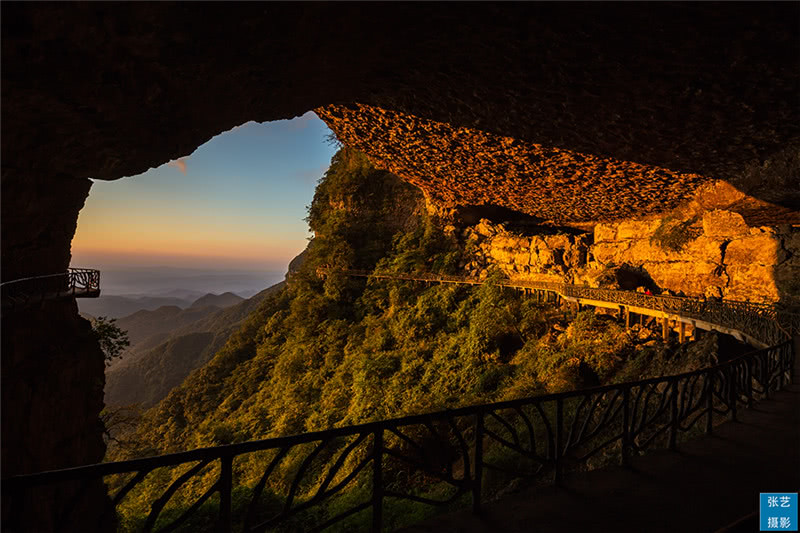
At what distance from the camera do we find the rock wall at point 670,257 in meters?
11.8

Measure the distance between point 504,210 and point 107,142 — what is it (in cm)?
1932

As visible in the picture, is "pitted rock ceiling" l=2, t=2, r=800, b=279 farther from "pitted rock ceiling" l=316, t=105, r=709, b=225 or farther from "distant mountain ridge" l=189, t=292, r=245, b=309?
"distant mountain ridge" l=189, t=292, r=245, b=309

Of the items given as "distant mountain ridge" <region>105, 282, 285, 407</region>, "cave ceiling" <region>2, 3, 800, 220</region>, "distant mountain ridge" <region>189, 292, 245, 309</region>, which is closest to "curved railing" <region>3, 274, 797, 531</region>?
"cave ceiling" <region>2, 3, 800, 220</region>

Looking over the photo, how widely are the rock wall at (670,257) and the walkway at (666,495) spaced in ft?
32.8

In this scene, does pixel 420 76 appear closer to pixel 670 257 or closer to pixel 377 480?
pixel 377 480

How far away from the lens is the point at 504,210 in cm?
2105

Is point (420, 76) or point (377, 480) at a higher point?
point (420, 76)

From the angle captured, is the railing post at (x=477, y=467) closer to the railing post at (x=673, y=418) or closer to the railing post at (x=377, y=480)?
the railing post at (x=377, y=480)

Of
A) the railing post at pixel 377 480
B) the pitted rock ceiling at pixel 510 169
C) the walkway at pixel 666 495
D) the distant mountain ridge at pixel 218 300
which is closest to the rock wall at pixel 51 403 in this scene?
the railing post at pixel 377 480

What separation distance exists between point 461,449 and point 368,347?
47.3 ft

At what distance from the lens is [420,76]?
714 centimetres

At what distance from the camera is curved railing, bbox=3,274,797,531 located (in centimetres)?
227

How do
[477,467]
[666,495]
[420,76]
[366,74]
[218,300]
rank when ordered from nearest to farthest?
[477,467] → [666,495] → [366,74] → [420,76] → [218,300]

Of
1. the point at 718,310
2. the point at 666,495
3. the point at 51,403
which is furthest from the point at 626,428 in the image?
the point at 718,310
